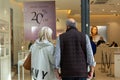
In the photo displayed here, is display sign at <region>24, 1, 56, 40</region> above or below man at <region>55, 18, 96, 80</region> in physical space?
above

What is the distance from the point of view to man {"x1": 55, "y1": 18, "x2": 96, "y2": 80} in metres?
4.04

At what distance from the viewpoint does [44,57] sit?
13.2 ft

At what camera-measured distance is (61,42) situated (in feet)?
13.4

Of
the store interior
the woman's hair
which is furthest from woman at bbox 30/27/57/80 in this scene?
the store interior

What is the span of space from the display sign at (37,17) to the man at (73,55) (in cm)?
466

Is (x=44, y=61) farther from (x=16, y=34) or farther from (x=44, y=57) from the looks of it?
(x=16, y=34)

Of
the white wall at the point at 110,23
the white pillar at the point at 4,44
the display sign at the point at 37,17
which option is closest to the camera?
the white pillar at the point at 4,44

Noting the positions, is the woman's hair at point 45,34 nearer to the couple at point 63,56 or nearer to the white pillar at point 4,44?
the couple at point 63,56

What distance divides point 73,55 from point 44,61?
1.33 ft

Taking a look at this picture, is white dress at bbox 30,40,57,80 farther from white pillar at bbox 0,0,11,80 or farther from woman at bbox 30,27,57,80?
white pillar at bbox 0,0,11,80

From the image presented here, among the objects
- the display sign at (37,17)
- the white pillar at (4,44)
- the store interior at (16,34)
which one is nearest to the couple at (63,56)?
the store interior at (16,34)

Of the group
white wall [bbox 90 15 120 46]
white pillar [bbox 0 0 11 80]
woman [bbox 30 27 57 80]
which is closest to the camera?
woman [bbox 30 27 57 80]

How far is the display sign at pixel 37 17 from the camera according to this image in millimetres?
8742

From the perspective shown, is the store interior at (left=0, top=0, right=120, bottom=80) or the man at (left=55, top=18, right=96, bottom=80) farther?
the store interior at (left=0, top=0, right=120, bottom=80)
